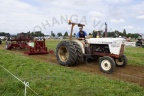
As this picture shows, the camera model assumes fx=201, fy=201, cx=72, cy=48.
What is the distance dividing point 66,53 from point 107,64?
97.2 inches

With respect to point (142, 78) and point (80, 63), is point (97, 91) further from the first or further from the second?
point (80, 63)

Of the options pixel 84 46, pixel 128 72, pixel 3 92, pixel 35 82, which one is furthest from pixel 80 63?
pixel 3 92

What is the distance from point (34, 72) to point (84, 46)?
272 centimetres

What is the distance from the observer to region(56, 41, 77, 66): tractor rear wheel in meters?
8.62

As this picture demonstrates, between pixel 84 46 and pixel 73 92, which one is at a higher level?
pixel 84 46

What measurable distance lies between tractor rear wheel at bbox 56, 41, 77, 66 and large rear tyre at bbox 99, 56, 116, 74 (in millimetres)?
1314

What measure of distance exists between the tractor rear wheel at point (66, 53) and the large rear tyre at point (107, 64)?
1.31 metres

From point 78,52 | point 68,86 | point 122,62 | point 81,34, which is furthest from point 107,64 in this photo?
point 68,86

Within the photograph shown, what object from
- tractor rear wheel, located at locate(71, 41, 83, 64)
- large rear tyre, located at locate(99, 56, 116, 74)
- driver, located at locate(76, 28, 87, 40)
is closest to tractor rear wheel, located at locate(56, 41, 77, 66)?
tractor rear wheel, located at locate(71, 41, 83, 64)

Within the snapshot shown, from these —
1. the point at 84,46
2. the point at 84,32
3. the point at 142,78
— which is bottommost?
the point at 142,78

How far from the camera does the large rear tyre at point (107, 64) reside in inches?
297

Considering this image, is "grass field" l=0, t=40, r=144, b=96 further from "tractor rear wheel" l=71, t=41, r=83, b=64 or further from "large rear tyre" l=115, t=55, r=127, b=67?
"large rear tyre" l=115, t=55, r=127, b=67

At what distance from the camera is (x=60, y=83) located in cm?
581

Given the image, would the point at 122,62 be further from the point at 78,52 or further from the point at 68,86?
the point at 68,86
